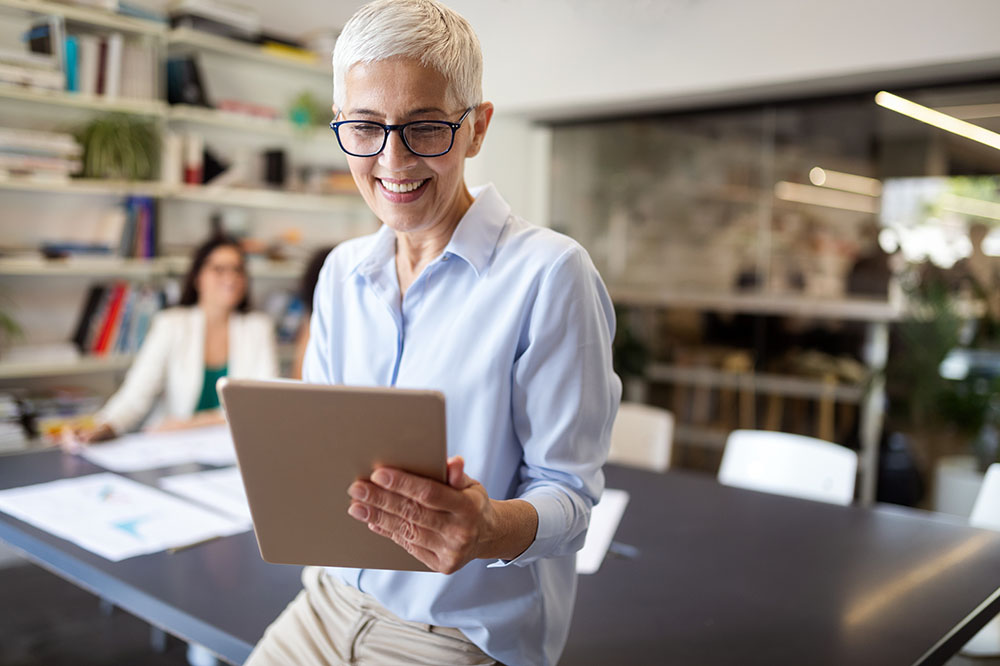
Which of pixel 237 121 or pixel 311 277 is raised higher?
pixel 237 121

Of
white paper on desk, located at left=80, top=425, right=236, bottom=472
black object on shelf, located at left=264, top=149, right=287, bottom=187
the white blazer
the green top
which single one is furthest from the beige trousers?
black object on shelf, located at left=264, top=149, right=287, bottom=187

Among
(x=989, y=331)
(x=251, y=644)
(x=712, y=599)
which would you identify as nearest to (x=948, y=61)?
(x=989, y=331)

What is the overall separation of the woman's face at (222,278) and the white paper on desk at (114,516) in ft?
4.07

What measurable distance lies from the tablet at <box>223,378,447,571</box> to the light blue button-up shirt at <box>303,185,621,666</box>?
17cm

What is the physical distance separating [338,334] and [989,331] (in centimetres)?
303

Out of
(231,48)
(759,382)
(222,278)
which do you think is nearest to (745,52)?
(759,382)

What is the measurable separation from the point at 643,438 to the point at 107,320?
239cm

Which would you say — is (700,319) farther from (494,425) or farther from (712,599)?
(494,425)

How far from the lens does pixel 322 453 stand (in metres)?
0.85

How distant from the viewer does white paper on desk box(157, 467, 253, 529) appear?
5.79 feet

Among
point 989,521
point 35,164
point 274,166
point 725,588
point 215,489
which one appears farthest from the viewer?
point 274,166

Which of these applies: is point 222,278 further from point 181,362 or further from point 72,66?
point 72,66

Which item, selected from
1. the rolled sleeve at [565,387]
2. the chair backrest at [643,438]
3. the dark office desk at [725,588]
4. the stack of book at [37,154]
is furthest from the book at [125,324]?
the rolled sleeve at [565,387]

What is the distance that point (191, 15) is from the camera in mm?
3736
